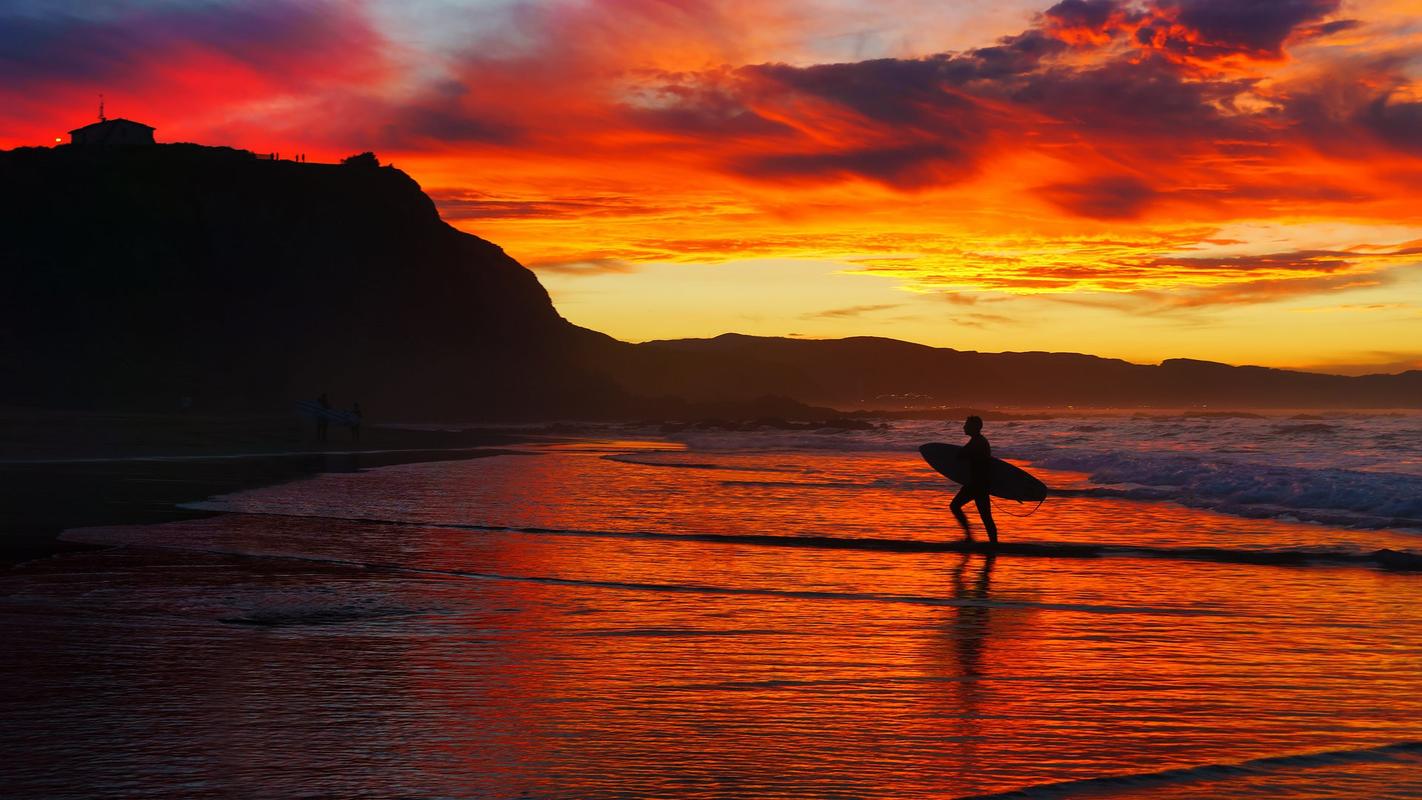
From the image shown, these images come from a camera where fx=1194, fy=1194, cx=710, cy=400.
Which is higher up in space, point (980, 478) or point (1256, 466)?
point (980, 478)

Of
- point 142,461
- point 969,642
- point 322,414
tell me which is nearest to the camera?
point 969,642

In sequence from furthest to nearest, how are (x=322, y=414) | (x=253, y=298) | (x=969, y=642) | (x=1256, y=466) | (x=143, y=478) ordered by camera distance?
(x=253, y=298)
(x=322, y=414)
(x=1256, y=466)
(x=143, y=478)
(x=969, y=642)

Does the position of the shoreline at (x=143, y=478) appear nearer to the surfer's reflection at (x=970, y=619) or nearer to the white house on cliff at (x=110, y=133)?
the surfer's reflection at (x=970, y=619)

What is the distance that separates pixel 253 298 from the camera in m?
120

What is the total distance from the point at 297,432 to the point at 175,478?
95.5ft

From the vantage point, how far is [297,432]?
5572cm

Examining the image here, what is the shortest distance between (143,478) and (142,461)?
7.75m

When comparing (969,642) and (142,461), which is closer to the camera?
(969,642)

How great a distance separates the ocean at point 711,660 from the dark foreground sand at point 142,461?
219cm

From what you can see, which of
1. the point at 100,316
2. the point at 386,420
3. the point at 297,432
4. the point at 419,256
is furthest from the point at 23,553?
the point at 419,256

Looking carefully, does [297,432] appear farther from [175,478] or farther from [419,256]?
[419,256]

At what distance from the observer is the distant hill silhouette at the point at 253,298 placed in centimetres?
10725

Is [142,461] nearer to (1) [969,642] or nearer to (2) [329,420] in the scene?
(2) [329,420]

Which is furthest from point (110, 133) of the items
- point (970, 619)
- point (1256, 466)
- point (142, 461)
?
point (970, 619)
